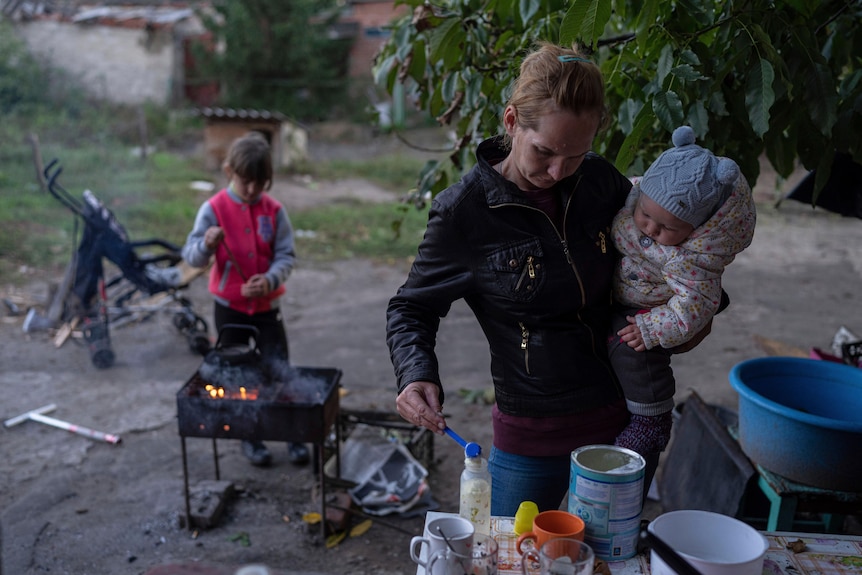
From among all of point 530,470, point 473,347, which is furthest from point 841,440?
point 473,347

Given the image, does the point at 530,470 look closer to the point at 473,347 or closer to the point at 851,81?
the point at 851,81

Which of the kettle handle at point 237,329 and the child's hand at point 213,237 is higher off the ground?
the child's hand at point 213,237

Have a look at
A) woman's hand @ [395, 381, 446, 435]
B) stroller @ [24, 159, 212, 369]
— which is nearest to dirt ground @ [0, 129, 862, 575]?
stroller @ [24, 159, 212, 369]

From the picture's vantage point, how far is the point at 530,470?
2.28 meters

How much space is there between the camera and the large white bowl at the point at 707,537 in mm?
1728

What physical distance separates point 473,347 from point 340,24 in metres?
16.7

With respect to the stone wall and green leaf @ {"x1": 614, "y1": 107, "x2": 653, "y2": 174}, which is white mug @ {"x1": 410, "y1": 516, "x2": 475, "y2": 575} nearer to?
green leaf @ {"x1": 614, "y1": 107, "x2": 653, "y2": 174}

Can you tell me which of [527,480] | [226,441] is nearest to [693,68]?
[527,480]

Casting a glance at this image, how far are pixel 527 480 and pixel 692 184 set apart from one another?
98 centimetres

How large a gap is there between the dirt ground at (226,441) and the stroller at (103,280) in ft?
0.72

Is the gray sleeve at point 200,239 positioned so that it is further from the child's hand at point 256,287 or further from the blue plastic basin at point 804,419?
the blue plastic basin at point 804,419

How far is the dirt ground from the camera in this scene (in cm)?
380

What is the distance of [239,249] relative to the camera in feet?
14.4

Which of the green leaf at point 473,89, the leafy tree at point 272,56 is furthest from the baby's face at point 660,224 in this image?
the leafy tree at point 272,56
